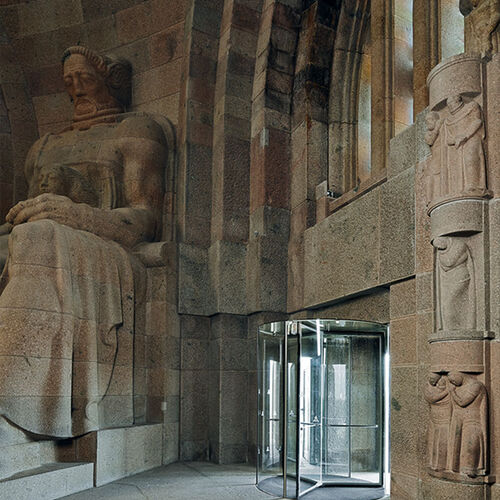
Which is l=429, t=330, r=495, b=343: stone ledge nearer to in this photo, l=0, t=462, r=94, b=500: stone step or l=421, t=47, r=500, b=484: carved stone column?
l=421, t=47, r=500, b=484: carved stone column

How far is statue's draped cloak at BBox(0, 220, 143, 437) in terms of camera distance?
5.45m

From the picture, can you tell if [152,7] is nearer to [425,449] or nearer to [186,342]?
[186,342]

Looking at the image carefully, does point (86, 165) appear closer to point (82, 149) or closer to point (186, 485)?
point (82, 149)

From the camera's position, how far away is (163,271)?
7105 millimetres

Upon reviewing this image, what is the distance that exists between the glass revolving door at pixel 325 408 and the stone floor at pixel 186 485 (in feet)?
0.89

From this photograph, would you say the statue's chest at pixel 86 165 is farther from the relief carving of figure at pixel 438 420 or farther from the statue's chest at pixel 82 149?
the relief carving of figure at pixel 438 420

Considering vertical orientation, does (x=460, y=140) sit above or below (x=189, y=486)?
above

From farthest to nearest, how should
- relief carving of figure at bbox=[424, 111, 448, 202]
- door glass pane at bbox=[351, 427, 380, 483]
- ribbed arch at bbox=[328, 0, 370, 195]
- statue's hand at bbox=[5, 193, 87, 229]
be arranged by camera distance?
ribbed arch at bbox=[328, 0, 370, 195] < statue's hand at bbox=[5, 193, 87, 229] < door glass pane at bbox=[351, 427, 380, 483] < relief carving of figure at bbox=[424, 111, 448, 202]

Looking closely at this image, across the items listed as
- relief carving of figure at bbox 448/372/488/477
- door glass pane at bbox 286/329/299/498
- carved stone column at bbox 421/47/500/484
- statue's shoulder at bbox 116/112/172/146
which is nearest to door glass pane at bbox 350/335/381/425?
door glass pane at bbox 286/329/299/498

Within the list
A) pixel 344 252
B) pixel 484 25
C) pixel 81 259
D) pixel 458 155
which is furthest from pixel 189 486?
pixel 484 25

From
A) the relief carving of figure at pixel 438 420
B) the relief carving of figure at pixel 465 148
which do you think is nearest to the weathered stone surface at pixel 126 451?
the relief carving of figure at pixel 438 420

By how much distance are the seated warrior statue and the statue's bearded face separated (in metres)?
0.01

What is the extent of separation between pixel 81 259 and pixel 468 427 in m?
3.41

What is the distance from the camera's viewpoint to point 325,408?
210 inches
